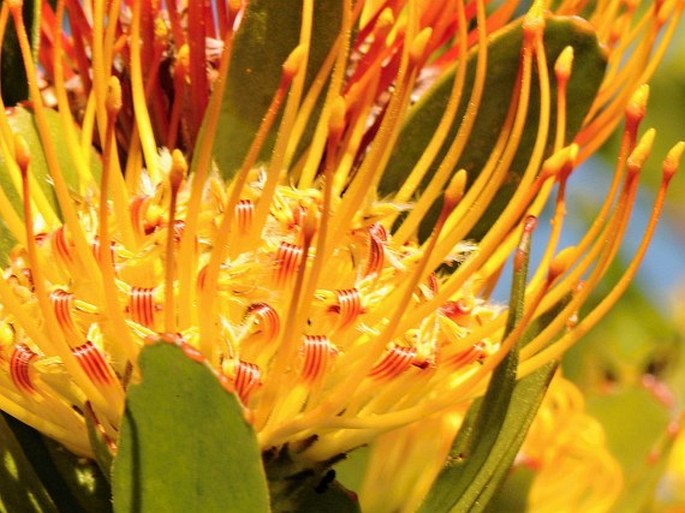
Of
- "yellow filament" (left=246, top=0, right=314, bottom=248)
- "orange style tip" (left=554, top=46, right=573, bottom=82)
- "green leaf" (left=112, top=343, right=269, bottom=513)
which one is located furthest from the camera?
"orange style tip" (left=554, top=46, right=573, bottom=82)

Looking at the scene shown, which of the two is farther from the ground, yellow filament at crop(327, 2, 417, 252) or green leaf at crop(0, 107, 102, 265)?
yellow filament at crop(327, 2, 417, 252)

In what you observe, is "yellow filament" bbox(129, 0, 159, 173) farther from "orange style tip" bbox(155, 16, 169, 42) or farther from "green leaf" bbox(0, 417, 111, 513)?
"green leaf" bbox(0, 417, 111, 513)

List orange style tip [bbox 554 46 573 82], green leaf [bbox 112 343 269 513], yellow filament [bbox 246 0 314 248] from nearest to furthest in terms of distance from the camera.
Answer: green leaf [bbox 112 343 269 513], yellow filament [bbox 246 0 314 248], orange style tip [bbox 554 46 573 82]

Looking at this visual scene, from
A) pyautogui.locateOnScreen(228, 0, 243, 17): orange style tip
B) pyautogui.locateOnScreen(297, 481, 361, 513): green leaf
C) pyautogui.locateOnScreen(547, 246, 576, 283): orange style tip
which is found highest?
pyautogui.locateOnScreen(228, 0, 243, 17): orange style tip

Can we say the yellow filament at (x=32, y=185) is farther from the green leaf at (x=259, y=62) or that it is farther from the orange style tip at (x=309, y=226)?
the orange style tip at (x=309, y=226)

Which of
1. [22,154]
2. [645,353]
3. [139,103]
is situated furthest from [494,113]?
[645,353]

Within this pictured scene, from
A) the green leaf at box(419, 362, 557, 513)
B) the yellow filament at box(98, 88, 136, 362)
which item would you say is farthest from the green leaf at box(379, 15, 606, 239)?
the yellow filament at box(98, 88, 136, 362)

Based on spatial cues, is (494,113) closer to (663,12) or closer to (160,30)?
(663,12)

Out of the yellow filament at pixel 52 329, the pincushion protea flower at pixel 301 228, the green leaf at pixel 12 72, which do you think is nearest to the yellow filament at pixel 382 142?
the pincushion protea flower at pixel 301 228
